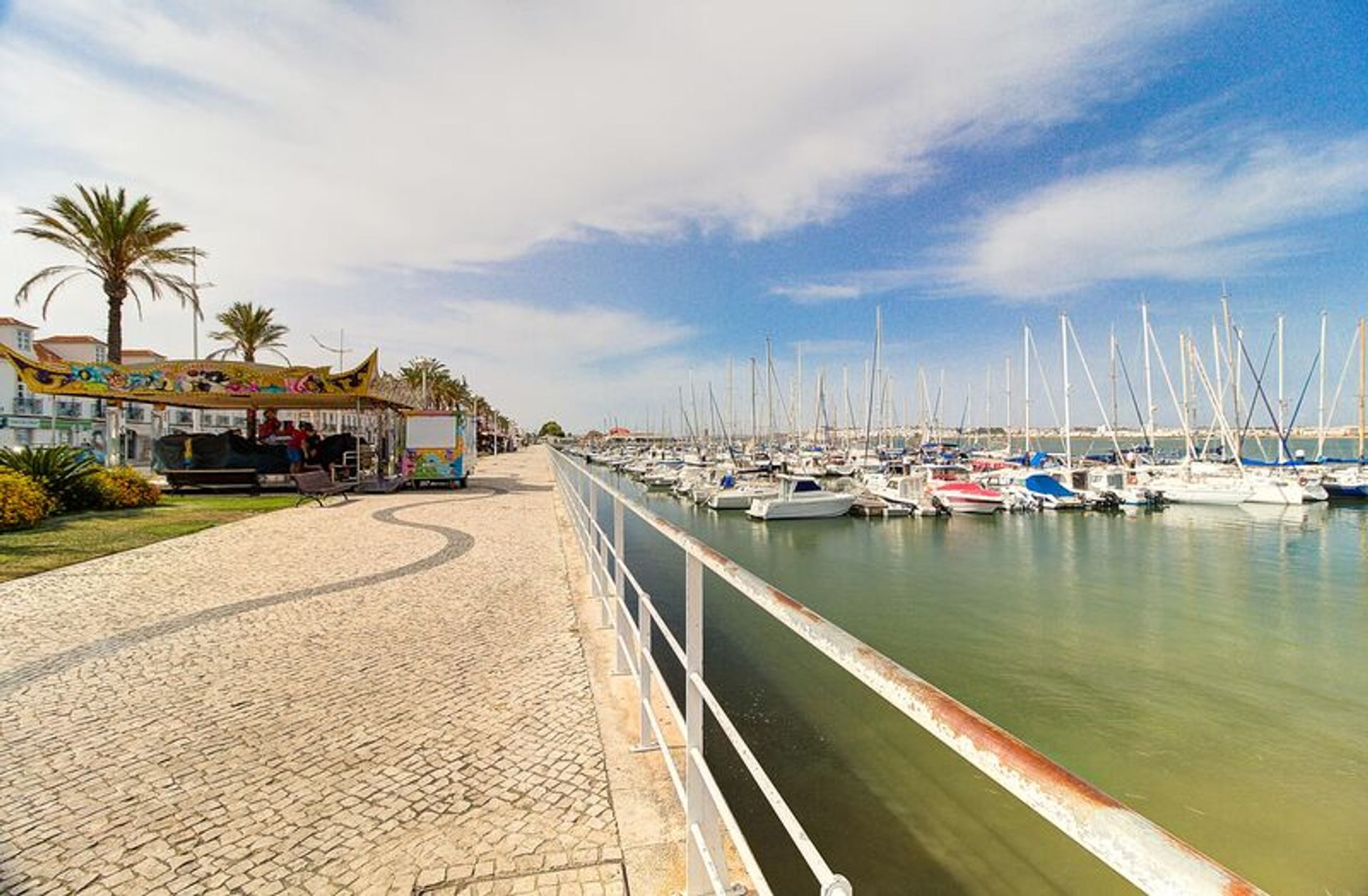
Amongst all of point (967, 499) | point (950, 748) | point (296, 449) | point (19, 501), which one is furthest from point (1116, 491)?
point (19, 501)

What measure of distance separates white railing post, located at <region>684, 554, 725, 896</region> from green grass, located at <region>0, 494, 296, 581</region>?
32.5 ft

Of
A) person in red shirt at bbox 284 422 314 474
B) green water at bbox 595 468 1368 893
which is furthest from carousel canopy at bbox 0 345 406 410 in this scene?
green water at bbox 595 468 1368 893

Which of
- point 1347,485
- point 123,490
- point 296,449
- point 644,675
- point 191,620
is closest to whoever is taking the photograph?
point 644,675

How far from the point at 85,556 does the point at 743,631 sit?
10.1 metres

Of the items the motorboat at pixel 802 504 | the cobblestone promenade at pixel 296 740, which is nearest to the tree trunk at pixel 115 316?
the cobblestone promenade at pixel 296 740

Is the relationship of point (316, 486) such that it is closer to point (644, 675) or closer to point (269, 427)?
point (269, 427)

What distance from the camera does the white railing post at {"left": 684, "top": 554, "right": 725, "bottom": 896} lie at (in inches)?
89.9

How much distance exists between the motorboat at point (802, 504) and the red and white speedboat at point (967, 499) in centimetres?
445

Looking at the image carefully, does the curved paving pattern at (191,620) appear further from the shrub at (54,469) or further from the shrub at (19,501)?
the shrub at (54,469)

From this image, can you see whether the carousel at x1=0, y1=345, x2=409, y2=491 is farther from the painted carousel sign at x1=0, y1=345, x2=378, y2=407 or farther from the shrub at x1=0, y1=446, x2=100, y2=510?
the shrub at x1=0, y1=446, x2=100, y2=510

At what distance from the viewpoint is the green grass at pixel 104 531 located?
888 centimetres

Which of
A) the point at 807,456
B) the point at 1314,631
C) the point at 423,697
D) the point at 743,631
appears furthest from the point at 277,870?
the point at 807,456

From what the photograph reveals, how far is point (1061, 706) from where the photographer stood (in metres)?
8.67

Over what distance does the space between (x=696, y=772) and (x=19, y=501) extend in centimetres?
1476
